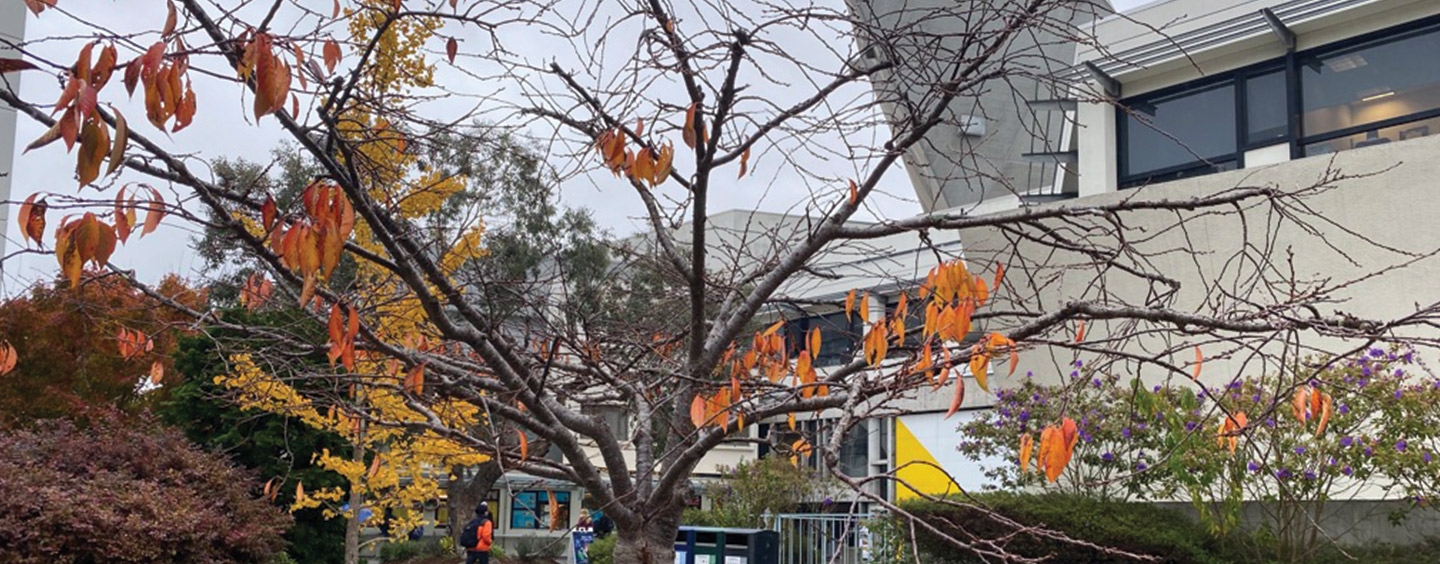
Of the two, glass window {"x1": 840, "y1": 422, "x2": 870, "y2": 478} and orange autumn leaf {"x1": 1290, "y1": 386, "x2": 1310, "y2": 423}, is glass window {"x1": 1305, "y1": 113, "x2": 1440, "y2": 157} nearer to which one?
orange autumn leaf {"x1": 1290, "y1": 386, "x2": 1310, "y2": 423}

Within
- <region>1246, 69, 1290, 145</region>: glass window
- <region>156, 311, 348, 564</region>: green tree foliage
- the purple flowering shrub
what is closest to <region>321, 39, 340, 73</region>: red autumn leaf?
the purple flowering shrub

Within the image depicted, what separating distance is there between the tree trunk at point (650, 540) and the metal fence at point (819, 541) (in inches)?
457

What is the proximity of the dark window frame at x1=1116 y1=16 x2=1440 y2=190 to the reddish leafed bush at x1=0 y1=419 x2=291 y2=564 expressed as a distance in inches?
456

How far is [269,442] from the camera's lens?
62.3 ft

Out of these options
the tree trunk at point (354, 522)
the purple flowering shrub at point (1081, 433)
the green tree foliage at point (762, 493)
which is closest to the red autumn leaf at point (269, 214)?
the purple flowering shrub at point (1081, 433)

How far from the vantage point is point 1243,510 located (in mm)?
15492

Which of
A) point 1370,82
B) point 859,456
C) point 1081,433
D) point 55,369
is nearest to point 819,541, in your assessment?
point 1081,433

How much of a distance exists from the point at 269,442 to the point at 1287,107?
49.1ft

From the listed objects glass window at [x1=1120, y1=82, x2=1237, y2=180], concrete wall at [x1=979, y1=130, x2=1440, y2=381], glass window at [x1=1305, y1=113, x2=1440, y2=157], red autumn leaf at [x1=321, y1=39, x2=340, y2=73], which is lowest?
red autumn leaf at [x1=321, y1=39, x2=340, y2=73]

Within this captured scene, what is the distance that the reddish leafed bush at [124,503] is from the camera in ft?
39.8

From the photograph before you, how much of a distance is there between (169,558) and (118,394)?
10.9m

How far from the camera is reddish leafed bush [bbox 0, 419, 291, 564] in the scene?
39.8 ft

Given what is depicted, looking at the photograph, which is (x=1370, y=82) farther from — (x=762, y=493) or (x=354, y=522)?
(x=354, y=522)

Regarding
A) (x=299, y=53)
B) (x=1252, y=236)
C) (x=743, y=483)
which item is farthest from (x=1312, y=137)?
(x=299, y=53)
